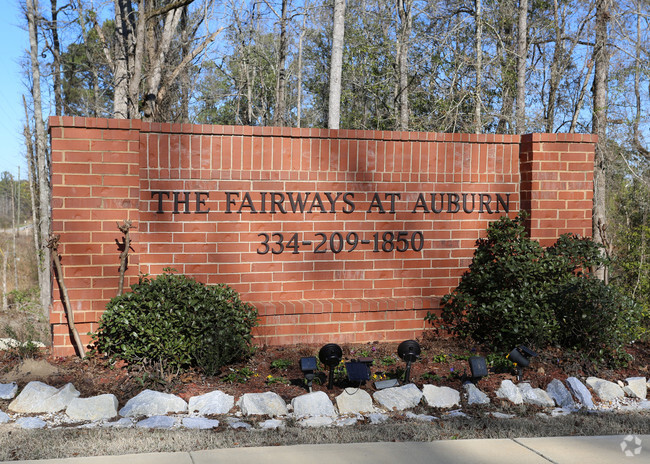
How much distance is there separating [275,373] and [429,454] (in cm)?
222

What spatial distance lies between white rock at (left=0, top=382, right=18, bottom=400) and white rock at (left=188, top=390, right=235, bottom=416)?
4.97ft

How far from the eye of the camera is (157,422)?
4.80m

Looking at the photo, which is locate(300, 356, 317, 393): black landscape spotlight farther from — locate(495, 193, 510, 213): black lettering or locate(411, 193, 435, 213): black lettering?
locate(495, 193, 510, 213): black lettering

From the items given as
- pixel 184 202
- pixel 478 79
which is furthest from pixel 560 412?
pixel 478 79

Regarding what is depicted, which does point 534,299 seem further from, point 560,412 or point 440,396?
point 440,396

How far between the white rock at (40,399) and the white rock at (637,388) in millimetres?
4842

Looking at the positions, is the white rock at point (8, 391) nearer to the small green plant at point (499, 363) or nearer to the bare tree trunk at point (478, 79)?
the small green plant at point (499, 363)

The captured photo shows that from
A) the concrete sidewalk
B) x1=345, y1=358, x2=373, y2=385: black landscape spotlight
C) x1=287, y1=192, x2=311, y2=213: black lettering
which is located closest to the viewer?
the concrete sidewalk

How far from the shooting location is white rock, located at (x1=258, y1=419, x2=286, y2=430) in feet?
15.8

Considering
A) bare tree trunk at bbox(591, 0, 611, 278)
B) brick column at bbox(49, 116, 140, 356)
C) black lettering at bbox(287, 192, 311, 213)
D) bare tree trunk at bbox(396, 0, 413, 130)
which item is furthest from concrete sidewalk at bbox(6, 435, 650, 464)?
bare tree trunk at bbox(396, 0, 413, 130)

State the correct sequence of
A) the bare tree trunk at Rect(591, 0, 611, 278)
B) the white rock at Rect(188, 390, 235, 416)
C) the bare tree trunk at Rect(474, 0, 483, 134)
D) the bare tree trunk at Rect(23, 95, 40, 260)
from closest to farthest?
1. the white rock at Rect(188, 390, 235, 416)
2. the bare tree trunk at Rect(591, 0, 611, 278)
3. the bare tree trunk at Rect(474, 0, 483, 134)
4. the bare tree trunk at Rect(23, 95, 40, 260)

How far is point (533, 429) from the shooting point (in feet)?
15.9

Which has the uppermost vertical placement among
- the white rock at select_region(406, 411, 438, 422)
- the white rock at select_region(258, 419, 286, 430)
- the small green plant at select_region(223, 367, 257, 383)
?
the small green plant at select_region(223, 367, 257, 383)

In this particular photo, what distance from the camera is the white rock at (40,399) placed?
5.07 m
